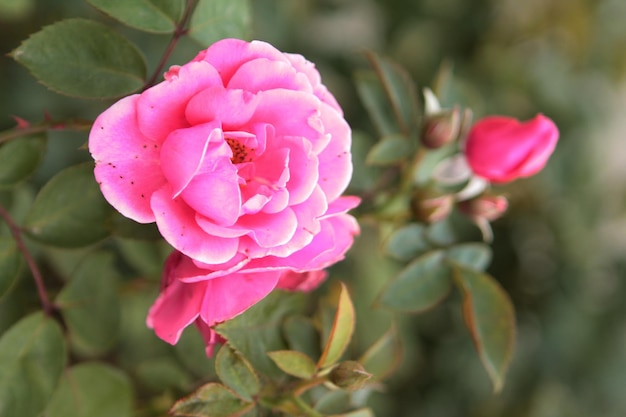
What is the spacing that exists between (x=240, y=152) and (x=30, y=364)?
8.7 inches

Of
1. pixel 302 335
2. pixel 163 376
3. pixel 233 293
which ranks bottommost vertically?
pixel 163 376

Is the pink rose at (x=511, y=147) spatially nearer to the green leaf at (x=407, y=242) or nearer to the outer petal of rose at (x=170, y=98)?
the green leaf at (x=407, y=242)

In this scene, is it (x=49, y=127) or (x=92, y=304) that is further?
(x=92, y=304)

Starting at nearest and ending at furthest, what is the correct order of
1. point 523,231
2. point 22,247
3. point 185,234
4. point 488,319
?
point 185,234
point 22,247
point 488,319
point 523,231

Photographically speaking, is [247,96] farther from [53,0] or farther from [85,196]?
[53,0]

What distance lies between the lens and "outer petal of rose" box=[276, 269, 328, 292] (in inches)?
17.7

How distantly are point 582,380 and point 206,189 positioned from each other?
0.85m

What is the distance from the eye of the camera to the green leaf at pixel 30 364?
450 millimetres

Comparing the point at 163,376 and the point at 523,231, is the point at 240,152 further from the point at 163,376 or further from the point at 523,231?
the point at 523,231

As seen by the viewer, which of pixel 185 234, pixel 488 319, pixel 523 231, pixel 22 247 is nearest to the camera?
pixel 185 234

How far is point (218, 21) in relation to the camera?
504 mm

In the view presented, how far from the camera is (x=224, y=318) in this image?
396 mm

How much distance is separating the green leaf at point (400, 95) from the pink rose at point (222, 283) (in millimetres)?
229

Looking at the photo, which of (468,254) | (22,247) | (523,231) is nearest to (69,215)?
(22,247)
